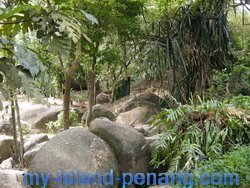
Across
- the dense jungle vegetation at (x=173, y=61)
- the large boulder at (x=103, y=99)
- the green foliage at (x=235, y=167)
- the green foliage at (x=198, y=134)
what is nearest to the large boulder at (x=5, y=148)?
the dense jungle vegetation at (x=173, y=61)

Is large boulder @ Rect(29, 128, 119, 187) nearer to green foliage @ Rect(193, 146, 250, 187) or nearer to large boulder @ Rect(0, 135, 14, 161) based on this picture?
green foliage @ Rect(193, 146, 250, 187)

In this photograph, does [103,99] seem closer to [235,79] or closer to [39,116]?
[39,116]

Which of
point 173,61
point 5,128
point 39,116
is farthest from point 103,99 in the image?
point 173,61

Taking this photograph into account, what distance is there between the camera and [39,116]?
9.12 metres

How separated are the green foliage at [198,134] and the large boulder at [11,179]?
4.95 feet

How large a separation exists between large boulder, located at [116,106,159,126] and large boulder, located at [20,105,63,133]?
1988mm

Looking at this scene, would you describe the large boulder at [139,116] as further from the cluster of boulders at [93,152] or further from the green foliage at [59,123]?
the cluster of boulders at [93,152]

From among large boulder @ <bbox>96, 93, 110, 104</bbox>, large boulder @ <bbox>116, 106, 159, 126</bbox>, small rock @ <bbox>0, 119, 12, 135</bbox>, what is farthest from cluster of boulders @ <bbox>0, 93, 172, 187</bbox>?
large boulder @ <bbox>96, 93, 110, 104</bbox>

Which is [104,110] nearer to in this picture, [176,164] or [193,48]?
[193,48]

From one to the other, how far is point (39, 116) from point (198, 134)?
20.2 ft

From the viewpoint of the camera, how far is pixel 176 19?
538 cm

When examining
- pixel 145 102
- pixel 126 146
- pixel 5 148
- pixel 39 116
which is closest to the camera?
pixel 126 146

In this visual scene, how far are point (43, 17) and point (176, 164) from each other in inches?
89.5

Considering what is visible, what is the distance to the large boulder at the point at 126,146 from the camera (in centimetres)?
415
